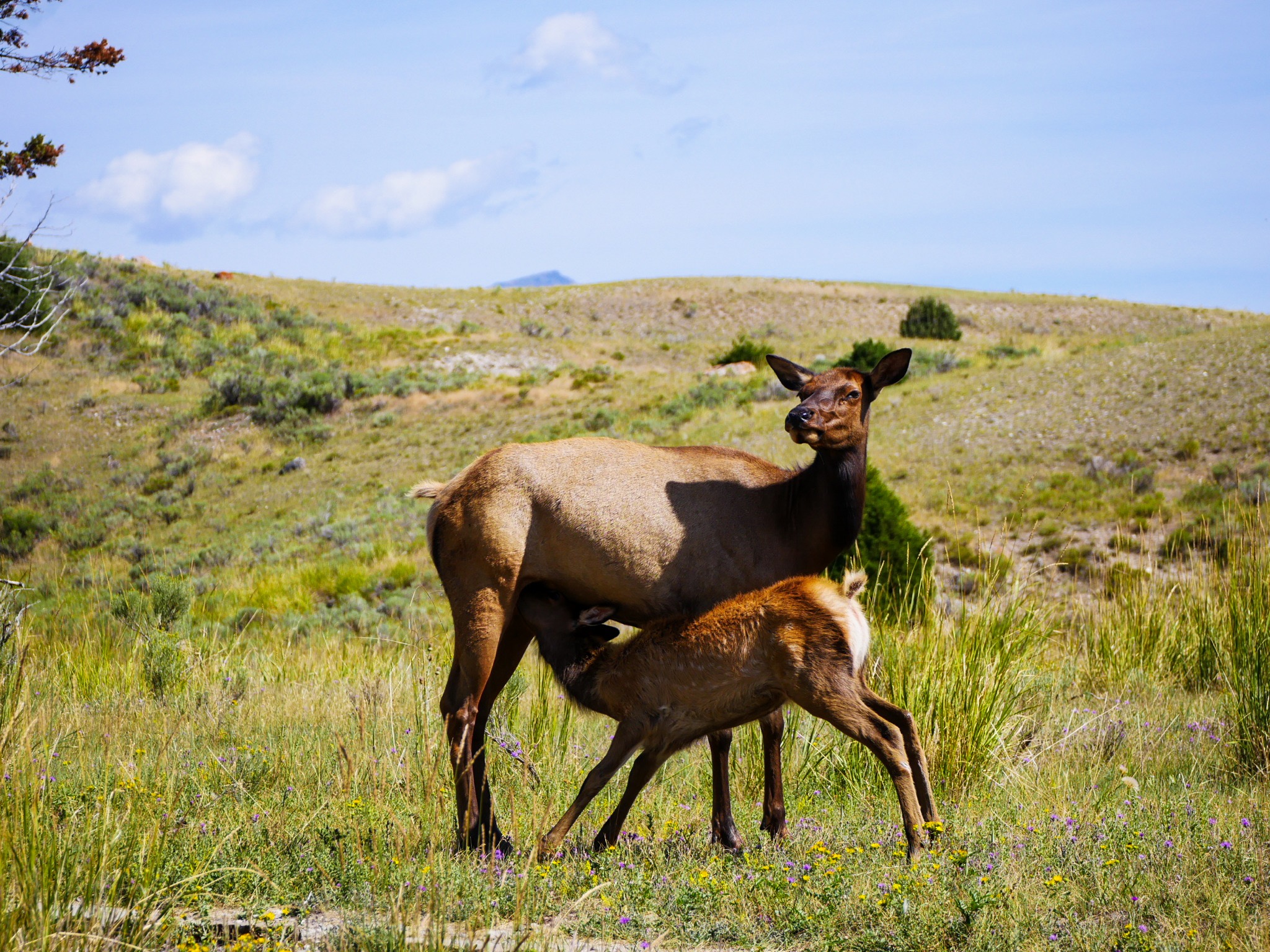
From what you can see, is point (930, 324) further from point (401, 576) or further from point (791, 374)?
point (791, 374)

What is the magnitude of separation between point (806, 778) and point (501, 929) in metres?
3.25

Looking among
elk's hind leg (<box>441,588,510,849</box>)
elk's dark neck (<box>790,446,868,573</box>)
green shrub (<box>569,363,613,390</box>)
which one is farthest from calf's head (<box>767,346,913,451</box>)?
green shrub (<box>569,363,613,390</box>)

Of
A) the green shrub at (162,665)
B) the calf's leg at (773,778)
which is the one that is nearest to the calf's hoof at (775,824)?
the calf's leg at (773,778)

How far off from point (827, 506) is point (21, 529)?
83.1 ft

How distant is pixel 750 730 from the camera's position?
7.59 m

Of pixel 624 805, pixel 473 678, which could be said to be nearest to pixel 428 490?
pixel 473 678

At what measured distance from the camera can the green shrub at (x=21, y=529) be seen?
24391 millimetres

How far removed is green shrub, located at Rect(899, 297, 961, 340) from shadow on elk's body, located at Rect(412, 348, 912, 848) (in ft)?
162

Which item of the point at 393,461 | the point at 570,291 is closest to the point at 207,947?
the point at 393,461

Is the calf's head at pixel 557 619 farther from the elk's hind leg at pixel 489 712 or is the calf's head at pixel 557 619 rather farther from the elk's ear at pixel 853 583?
the elk's ear at pixel 853 583

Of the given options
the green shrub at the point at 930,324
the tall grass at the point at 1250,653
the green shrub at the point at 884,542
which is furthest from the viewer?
the green shrub at the point at 930,324

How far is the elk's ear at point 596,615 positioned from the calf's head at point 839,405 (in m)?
1.51

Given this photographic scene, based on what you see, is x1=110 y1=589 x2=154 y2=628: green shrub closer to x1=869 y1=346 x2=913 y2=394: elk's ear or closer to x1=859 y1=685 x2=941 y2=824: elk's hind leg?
x1=869 y1=346 x2=913 y2=394: elk's ear

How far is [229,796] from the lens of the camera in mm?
5848
